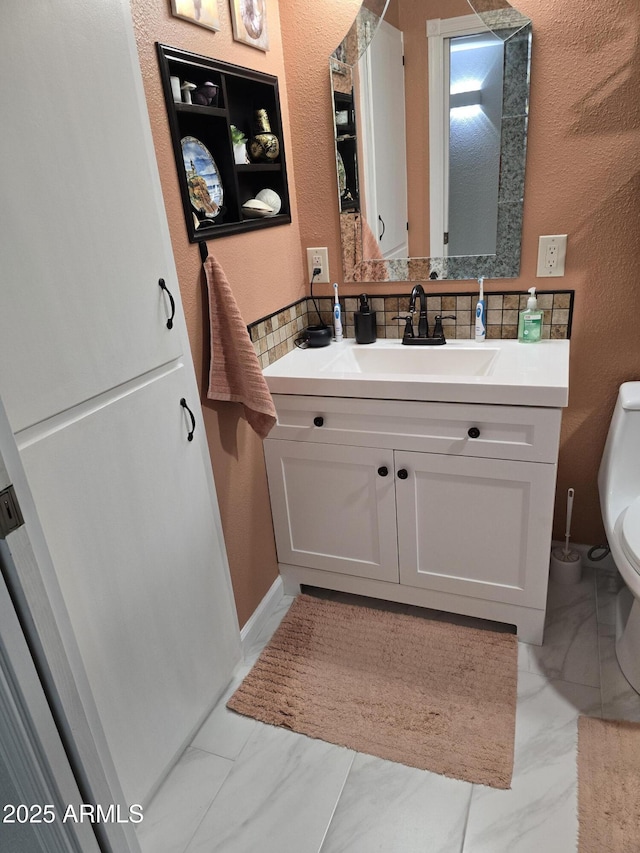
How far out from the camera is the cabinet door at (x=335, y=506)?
5.96ft

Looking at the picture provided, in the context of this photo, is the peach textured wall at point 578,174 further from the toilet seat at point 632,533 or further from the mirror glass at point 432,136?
the toilet seat at point 632,533

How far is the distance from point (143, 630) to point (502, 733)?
3.23 feet

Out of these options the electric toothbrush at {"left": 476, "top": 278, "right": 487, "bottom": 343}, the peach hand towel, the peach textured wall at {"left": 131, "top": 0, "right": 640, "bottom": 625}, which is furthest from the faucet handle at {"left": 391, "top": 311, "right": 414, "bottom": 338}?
the peach hand towel

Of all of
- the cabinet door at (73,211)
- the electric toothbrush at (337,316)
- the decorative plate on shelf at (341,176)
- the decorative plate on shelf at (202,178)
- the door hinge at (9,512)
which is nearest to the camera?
the door hinge at (9,512)

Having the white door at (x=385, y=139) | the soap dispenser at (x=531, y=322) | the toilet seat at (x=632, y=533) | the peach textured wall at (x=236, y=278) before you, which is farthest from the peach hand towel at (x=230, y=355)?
the toilet seat at (x=632, y=533)

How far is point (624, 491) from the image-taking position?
5.75 feet

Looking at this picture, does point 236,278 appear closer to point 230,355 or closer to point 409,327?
point 230,355

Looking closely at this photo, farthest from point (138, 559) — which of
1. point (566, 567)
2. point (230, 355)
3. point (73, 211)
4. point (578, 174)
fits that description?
point (578, 174)

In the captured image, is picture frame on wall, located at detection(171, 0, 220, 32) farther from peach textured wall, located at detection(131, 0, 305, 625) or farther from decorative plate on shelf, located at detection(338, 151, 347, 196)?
decorative plate on shelf, located at detection(338, 151, 347, 196)

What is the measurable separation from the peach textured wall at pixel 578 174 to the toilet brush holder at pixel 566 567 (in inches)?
5.0

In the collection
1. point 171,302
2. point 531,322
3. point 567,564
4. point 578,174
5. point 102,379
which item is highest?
point 578,174

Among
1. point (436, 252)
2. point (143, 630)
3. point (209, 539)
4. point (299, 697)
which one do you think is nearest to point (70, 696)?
point (143, 630)

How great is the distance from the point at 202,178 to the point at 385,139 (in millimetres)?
698

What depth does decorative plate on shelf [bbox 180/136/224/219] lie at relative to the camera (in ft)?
4.81
